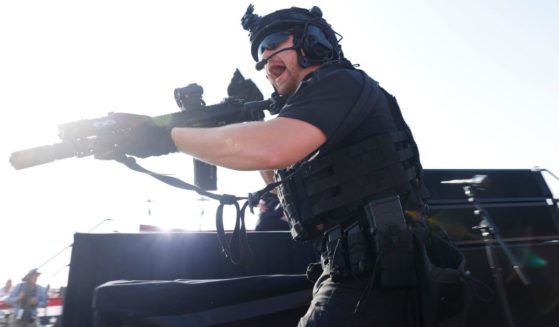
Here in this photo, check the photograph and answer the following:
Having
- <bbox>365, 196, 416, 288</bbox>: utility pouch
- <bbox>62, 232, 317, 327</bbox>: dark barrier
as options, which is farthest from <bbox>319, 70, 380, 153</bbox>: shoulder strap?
<bbox>62, 232, 317, 327</bbox>: dark barrier

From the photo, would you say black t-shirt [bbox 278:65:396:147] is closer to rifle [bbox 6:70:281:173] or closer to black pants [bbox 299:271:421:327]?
black pants [bbox 299:271:421:327]

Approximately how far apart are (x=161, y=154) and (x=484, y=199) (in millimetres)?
3021

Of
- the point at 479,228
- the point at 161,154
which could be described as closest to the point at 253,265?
the point at 161,154

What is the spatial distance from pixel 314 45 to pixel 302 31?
0.13m

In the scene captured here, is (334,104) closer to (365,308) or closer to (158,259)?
(365,308)

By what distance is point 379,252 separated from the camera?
1.38m

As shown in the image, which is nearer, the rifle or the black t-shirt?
the black t-shirt

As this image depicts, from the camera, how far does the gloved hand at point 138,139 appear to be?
5.25ft

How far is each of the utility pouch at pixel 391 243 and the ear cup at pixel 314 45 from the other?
865 mm

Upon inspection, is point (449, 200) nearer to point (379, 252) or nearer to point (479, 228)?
point (479, 228)

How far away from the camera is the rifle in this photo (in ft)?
5.61

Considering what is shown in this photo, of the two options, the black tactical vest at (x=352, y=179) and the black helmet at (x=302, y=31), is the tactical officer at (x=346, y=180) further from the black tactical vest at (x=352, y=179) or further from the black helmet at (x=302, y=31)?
the black helmet at (x=302, y=31)

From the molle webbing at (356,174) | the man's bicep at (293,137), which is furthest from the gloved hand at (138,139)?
the molle webbing at (356,174)

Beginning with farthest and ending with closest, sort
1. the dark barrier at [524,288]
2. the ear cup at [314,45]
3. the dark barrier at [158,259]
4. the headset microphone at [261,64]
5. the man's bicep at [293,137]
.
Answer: the dark barrier at [524,288] < the dark barrier at [158,259] < the headset microphone at [261,64] < the ear cup at [314,45] < the man's bicep at [293,137]
